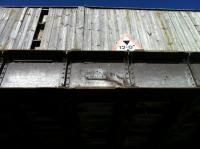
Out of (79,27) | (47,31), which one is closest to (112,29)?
(79,27)

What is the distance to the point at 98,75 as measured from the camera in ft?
30.2

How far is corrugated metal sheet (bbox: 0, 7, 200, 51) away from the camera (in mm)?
12797

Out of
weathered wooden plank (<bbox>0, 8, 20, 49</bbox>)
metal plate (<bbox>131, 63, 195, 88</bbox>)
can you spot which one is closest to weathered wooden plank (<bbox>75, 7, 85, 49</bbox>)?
weathered wooden plank (<bbox>0, 8, 20, 49</bbox>)

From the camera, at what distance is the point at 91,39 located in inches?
514

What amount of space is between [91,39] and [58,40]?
4.19 feet

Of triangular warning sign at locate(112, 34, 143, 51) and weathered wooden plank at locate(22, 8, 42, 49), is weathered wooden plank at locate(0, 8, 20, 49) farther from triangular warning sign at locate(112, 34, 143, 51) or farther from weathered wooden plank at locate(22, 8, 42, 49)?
triangular warning sign at locate(112, 34, 143, 51)

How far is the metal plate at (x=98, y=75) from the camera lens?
9039 millimetres

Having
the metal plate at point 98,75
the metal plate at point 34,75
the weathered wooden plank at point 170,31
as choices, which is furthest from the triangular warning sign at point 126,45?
the metal plate at point 34,75

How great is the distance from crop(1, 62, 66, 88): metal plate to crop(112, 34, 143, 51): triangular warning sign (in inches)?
149

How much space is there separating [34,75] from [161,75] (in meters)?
3.50
